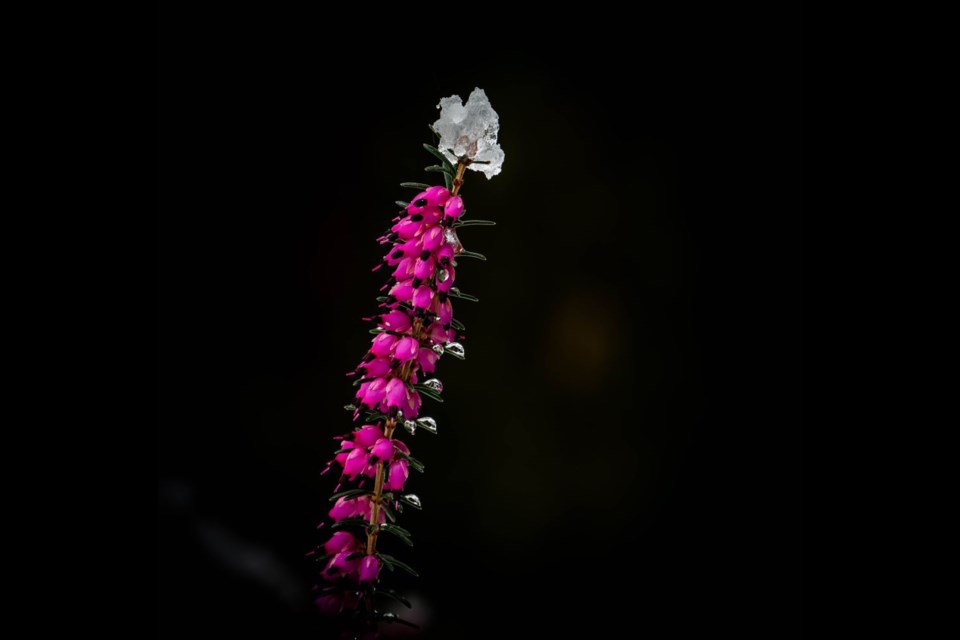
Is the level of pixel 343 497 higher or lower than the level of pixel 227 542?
higher

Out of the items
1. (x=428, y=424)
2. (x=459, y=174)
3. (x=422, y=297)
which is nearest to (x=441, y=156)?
(x=459, y=174)

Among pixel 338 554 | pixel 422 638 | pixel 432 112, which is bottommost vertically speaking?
pixel 422 638

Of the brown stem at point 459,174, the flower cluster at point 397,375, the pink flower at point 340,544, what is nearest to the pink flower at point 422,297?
the flower cluster at point 397,375

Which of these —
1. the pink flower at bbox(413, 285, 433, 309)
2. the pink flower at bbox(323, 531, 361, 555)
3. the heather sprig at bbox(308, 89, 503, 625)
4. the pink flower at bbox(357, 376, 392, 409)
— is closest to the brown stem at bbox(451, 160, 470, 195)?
the heather sprig at bbox(308, 89, 503, 625)

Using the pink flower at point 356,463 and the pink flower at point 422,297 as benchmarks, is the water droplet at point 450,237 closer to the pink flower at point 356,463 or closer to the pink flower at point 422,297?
the pink flower at point 422,297

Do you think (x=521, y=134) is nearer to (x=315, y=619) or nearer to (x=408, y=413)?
(x=408, y=413)

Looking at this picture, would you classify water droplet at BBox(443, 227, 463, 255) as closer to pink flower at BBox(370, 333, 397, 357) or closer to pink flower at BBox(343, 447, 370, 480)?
pink flower at BBox(370, 333, 397, 357)

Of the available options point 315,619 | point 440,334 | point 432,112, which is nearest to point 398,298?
point 440,334

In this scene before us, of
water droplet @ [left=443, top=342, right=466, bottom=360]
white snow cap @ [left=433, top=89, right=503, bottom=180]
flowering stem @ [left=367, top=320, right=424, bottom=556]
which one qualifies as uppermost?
white snow cap @ [left=433, top=89, right=503, bottom=180]
